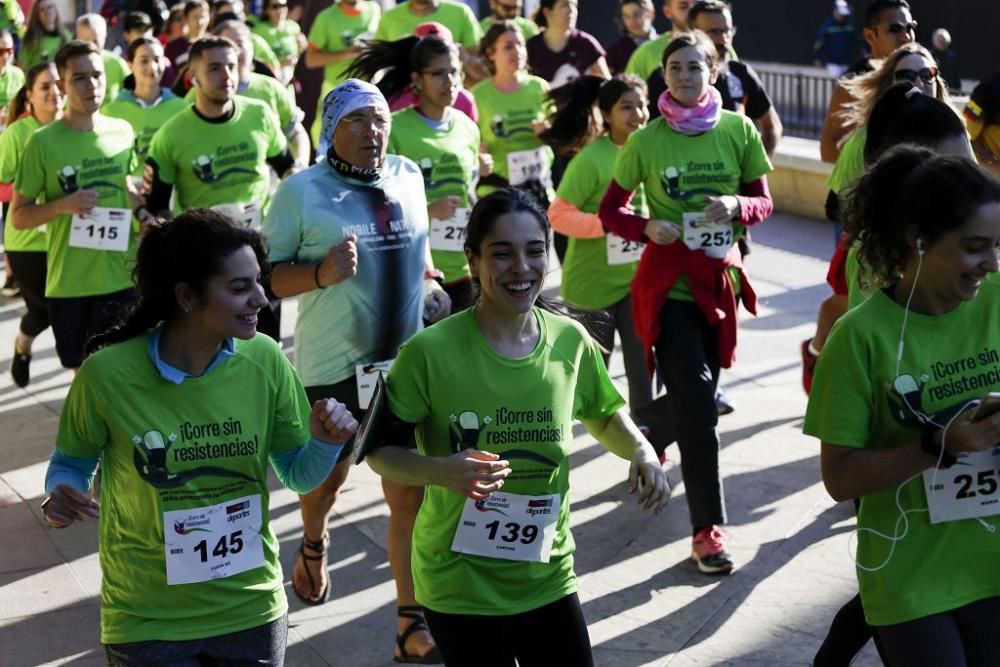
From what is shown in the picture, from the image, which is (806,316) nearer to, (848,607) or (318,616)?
(318,616)

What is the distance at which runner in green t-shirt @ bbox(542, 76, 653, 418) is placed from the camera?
768 cm

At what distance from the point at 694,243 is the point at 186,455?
3100 millimetres

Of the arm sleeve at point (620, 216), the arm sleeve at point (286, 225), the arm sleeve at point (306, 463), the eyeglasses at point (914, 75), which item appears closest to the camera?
the arm sleeve at point (306, 463)

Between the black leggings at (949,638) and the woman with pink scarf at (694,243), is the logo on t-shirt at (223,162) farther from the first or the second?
the black leggings at (949,638)

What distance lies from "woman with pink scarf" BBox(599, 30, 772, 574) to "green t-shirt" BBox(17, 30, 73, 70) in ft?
26.2

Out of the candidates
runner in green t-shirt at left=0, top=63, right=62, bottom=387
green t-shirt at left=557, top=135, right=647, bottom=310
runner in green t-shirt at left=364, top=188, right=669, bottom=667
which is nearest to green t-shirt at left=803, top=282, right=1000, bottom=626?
runner in green t-shirt at left=364, top=188, right=669, bottom=667

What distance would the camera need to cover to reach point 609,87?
7.69 m

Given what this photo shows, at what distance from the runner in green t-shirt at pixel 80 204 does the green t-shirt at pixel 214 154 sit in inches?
9.2

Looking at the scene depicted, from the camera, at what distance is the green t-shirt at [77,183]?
7973mm

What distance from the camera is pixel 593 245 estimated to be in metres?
7.85

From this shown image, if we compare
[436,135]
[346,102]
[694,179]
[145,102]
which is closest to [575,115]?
[436,135]

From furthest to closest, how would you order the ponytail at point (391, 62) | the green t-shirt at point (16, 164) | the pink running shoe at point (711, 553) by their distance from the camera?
1. the green t-shirt at point (16, 164)
2. the ponytail at point (391, 62)
3. the pink running shoe at point (711, 553)

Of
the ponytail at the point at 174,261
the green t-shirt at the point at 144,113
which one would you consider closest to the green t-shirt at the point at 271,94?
the green t-shirt at the point at 144,113

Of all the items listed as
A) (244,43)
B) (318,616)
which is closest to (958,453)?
(318,616)
